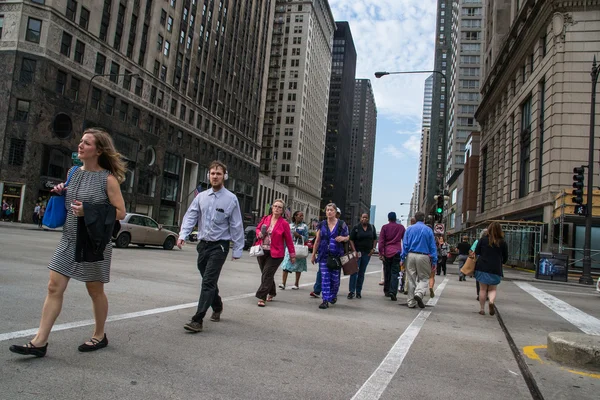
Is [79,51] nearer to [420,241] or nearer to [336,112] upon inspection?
[420,241]

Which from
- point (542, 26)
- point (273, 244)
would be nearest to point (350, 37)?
point (542, 26)

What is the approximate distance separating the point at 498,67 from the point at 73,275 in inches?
1837

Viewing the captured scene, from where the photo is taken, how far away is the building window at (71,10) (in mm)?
37938

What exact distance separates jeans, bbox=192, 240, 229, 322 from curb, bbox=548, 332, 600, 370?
3.92 m

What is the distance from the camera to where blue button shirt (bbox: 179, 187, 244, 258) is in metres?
5.72

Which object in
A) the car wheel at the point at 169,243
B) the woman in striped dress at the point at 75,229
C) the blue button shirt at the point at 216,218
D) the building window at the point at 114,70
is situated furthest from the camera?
the building window at the point at 114,70

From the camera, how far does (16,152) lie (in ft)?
113

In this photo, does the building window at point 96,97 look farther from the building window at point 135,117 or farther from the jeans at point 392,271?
the jeans at point 392,271

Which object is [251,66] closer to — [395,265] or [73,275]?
[395,265]

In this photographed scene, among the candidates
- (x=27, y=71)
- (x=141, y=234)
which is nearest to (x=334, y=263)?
(x=141, y=234)

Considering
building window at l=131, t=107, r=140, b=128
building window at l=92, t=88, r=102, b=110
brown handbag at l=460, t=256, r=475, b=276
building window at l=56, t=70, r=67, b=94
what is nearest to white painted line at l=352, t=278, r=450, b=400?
brown handbag at l=460, t=256, r=475, b=276

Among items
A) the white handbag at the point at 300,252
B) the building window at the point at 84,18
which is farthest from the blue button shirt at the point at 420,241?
the building window at the point at 84,18

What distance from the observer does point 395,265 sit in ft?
33.2

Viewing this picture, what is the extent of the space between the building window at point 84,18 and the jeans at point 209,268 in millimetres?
41266
